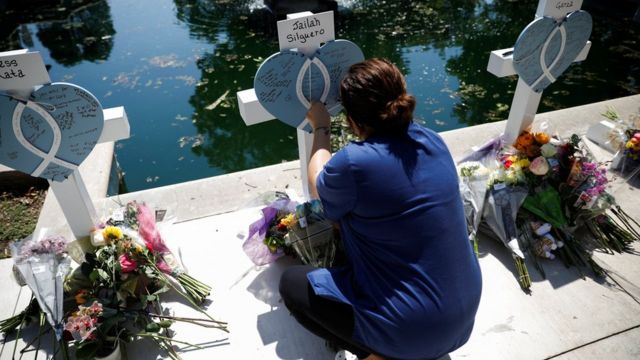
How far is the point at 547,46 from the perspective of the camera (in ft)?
8.58

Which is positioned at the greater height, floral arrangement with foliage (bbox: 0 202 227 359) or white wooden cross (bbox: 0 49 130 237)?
white wooden cross (bbox: 0 49 130 237)

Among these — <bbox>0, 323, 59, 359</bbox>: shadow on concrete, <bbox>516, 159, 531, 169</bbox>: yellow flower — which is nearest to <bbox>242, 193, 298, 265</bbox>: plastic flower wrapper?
<bbox>0, 323, 59, 359</bbox>: shadow on concrete

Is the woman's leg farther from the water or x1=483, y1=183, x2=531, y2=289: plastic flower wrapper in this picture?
the water

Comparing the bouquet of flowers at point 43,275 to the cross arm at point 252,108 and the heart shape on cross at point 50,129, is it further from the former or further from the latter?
the cross arm at point 252,108

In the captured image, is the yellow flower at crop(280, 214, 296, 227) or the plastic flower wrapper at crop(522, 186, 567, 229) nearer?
the yellow flower at crop(280, 214, 296, 227)

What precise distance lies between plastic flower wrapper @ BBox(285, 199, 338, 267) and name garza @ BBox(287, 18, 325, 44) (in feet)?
2.61

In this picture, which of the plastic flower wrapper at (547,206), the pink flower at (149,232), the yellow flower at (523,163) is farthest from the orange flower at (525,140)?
the pink flower at (149,232)

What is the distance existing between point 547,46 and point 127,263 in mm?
2618

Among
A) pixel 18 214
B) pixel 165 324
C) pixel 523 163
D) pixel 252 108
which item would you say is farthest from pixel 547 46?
pixel 18 214

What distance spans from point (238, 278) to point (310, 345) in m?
0.56

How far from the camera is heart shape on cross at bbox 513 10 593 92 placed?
8.25ft

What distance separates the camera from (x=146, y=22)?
7219mm

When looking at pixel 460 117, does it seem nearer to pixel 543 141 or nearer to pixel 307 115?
pixel 543 141

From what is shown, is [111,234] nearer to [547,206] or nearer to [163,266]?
[163,266]
